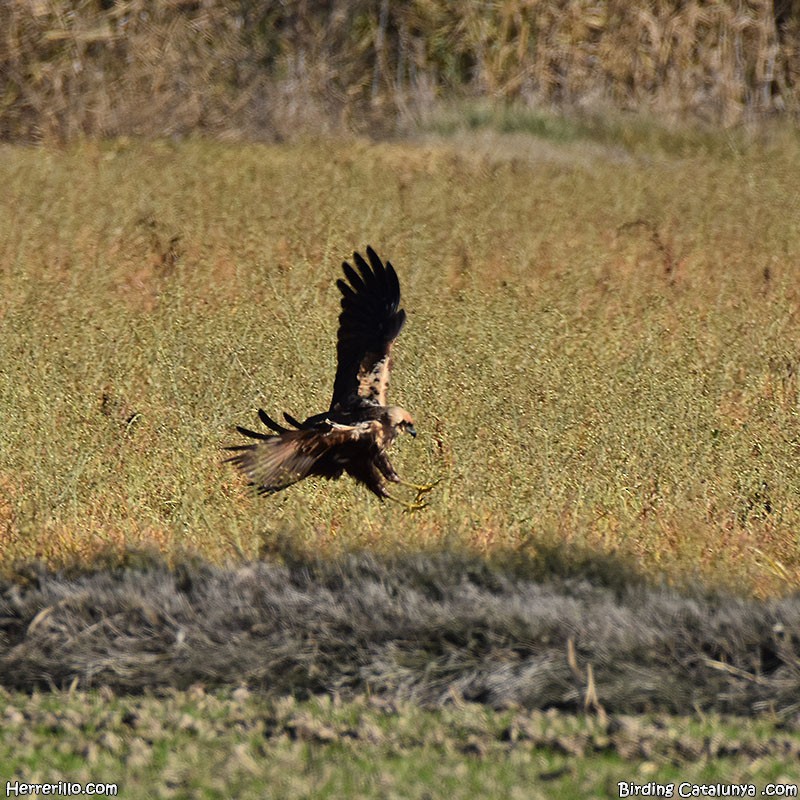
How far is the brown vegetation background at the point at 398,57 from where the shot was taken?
45.6 ft

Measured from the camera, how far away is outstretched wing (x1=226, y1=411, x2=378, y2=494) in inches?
199

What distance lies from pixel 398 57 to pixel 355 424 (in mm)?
10782

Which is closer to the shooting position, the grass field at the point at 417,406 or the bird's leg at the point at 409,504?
the grass field at the point at 417,406

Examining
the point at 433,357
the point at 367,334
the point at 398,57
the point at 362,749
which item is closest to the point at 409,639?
the point at 362,749

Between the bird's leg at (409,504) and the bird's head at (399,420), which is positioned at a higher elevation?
the bird's head at (399,420)

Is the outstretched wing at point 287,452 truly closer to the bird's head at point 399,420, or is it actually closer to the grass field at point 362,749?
the bird's head at point 399,420

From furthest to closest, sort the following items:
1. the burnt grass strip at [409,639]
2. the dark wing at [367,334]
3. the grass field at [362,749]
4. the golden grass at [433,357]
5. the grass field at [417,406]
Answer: the dark wing at [367,334] < the golden grass at [433,357] < the burnt grass strip at [409,639] < the grass field at [417,406] < the grass field at [362,749]

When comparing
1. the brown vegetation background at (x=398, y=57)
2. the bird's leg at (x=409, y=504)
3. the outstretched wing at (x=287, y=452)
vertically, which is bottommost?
the bird's leg at (x=409, y=504)

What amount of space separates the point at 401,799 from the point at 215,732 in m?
0.68

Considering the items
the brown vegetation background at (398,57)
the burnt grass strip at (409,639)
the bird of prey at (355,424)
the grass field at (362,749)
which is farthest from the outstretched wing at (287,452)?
the brown vegetation background at (398,57)

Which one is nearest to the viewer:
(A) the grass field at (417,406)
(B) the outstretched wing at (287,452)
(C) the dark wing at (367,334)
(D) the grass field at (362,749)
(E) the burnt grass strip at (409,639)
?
(D) the grass field at (362,749)

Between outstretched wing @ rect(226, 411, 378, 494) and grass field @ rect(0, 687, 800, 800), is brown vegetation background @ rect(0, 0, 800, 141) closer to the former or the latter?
outstretched wing @ rect(226, 411, 378, 494)

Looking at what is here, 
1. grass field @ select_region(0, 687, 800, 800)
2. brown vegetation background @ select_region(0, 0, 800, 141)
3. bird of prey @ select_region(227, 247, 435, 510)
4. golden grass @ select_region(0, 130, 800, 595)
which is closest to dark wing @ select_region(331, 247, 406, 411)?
bird of prey @ select_region(227, 247, 435, 510)

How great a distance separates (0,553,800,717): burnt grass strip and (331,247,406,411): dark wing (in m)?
1.37
